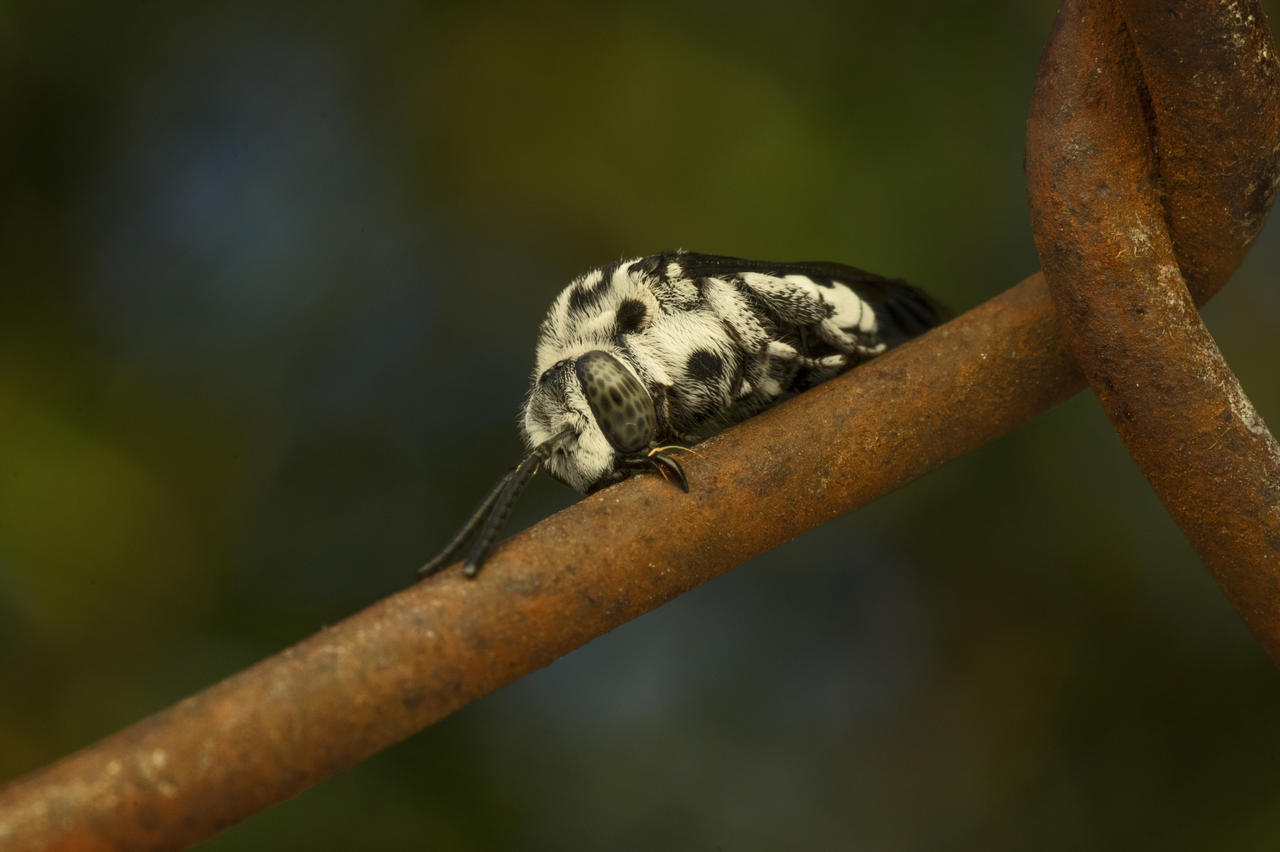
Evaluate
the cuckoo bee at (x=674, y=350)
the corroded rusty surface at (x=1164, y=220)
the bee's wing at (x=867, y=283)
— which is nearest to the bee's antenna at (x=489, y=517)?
the cuckoo bee at (x=674, y=350)

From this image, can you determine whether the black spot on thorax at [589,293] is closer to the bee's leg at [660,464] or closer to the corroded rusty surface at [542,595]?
the bee's leg at [660,464]

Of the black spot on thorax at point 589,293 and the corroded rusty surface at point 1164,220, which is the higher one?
the black spot on thorax at point 589,293

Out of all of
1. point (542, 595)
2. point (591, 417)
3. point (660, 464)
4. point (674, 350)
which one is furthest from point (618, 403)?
point (542, 595)

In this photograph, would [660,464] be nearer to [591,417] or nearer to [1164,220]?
[591,417]

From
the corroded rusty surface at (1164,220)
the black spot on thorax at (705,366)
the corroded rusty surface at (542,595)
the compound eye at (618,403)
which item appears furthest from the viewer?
the black spot on thorax at (705,366)

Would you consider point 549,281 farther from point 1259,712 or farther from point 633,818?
point 1259,712

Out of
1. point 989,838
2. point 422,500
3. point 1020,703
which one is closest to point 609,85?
point 422,500
